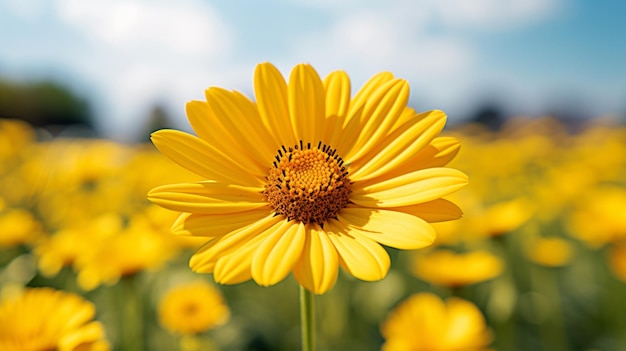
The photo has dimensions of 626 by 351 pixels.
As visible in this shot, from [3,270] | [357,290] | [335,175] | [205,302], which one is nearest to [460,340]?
[205,302]

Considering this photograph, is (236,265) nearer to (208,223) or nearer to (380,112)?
(208,223)

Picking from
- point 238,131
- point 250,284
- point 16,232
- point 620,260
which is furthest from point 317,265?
point 250,284

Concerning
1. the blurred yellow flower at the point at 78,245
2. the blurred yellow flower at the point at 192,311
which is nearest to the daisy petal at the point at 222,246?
the blurred yellow flower at the point at 192,311

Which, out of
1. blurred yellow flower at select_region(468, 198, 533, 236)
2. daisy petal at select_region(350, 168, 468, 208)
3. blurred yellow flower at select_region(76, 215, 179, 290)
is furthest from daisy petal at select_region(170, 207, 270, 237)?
blurred yellow flower at select_region(468, 198, 533, 236)

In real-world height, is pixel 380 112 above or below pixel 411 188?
A: above

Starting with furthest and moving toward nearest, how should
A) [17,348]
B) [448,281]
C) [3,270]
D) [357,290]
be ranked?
[357,290], [3,270], [448,281], [17,348]

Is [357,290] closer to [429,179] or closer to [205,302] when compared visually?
[205,302]

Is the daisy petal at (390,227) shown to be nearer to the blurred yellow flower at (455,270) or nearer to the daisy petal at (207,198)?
the daisy petal at (207,198)
